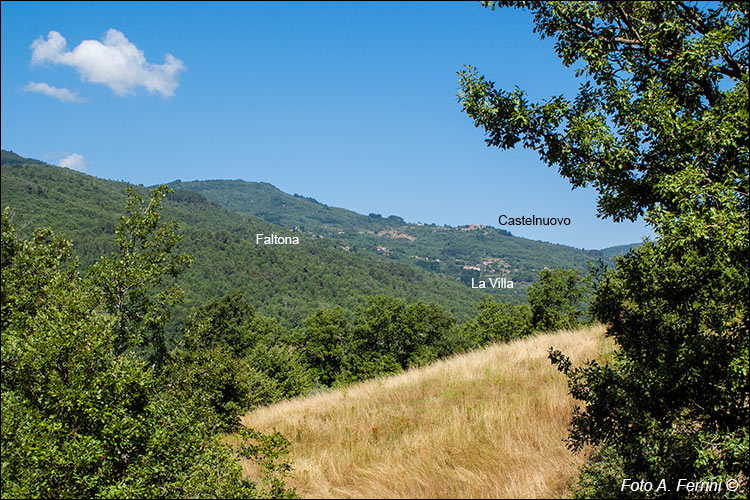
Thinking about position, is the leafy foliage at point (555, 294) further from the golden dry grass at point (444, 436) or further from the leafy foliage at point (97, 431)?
the leafy foliage at point (97, 431)

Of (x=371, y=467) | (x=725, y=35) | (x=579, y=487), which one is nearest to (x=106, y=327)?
(x=371, y=467)

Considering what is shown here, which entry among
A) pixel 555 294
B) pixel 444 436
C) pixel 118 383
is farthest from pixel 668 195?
pixel 555 294

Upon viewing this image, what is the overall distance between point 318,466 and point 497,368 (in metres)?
6.80

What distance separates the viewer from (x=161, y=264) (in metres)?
11.4

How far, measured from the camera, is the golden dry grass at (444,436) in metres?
5.40

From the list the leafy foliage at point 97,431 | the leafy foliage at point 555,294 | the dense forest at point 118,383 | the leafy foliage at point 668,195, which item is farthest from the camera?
the leafy foliage at point 555,294

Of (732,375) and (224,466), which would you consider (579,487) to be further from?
(224,466)

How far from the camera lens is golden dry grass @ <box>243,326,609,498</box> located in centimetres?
540

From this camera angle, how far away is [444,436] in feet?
23.0

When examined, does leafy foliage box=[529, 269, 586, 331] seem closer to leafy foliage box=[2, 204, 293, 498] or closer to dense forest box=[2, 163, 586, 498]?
dense forest box=[2, 163, 586, 498]
